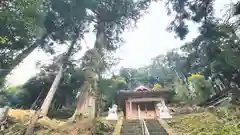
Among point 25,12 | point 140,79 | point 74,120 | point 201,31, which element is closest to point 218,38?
point 201,31

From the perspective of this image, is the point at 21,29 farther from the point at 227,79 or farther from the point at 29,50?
the point at 227,79

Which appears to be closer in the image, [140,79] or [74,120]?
[74,120]

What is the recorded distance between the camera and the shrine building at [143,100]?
17797 mm

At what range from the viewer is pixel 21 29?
8.00 m

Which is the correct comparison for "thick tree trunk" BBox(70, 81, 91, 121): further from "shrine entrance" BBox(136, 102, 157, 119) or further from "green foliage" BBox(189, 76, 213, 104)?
"green foliage" BBox(189, 76, 213, 104)

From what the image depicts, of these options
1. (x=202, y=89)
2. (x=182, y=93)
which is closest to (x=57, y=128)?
(x=202, y=89)

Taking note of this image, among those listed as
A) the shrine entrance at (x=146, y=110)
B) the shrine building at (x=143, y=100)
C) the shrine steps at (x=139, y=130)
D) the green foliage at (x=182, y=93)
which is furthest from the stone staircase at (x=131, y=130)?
the green foliage at (x=182, y=93)

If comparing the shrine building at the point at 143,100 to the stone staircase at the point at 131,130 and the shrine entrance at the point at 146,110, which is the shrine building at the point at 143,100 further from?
the stone staircase at the point at 131,130

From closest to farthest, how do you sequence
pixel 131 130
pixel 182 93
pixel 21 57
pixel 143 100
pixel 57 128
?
pixel 57 128
pixel 131 130
pixel 21 57
pixel 143 100
pixel 182 93

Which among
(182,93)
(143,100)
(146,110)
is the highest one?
(182,93)

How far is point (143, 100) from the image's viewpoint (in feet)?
59.3

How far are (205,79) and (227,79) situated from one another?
3.08 metres

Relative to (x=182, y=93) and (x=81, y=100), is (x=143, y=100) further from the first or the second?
(x=81, y=100)

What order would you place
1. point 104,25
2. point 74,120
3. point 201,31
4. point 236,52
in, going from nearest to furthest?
point 74,120 < point 236,52 < point 201,31 < point 104,25
